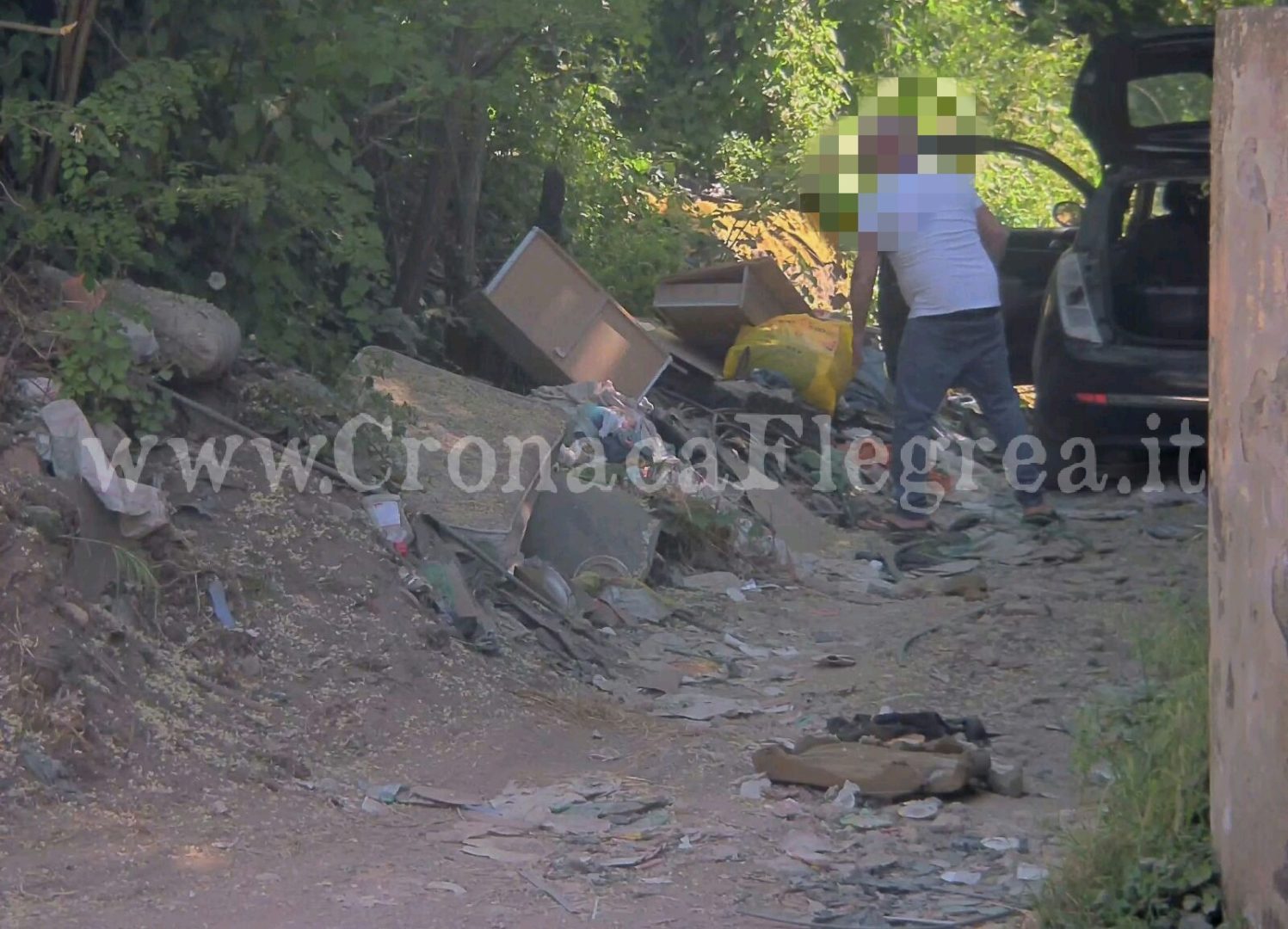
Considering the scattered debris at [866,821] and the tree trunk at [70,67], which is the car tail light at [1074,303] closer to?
the scattered debris at [866,821]

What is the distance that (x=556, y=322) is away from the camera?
7688 mm

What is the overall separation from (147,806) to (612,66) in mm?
6509

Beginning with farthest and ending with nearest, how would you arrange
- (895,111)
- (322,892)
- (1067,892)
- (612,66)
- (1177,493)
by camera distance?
(612,66) → (1177,493) → (895,111) → (322,892) → (1067,892)

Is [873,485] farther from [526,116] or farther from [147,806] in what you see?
[147,806]

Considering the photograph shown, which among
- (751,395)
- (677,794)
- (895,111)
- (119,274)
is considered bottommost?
(677,794)

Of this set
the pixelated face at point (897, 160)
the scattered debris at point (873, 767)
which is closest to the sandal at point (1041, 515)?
the pixelated face at point (897, 160)

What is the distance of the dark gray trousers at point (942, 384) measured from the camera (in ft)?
23.4

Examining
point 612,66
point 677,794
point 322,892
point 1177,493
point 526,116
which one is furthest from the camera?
point 612,66

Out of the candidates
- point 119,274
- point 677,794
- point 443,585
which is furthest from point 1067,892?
point 119,274

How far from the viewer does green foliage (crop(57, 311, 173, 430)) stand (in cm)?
488

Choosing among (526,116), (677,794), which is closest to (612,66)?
(526,116)

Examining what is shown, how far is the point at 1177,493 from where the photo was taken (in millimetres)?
7727

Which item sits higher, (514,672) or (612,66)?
(612,66)

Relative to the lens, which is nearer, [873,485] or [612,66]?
[873,485]
